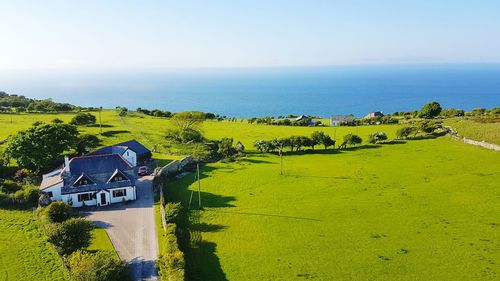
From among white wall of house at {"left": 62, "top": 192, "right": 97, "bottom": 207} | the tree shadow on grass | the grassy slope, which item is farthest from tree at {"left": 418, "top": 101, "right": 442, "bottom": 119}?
white wall of house at {"left": 62, "top": 192, "right": 97, "bottom": 207}

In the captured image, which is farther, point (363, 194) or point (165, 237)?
point (363, 194)

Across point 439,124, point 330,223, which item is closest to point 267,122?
point 439,124

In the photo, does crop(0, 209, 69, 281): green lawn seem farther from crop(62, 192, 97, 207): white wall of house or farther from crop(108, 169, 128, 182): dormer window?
crop(108, 169, 128, 182): dormer window

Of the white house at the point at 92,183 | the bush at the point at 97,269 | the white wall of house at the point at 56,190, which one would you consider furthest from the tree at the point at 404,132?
the bush at the point at 97,269

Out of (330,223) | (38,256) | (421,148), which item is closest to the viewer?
(38,256)

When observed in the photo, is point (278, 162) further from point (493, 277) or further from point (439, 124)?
point (439, 124)

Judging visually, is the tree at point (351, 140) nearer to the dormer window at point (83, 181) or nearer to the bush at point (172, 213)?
the bush at point (172, 213)
